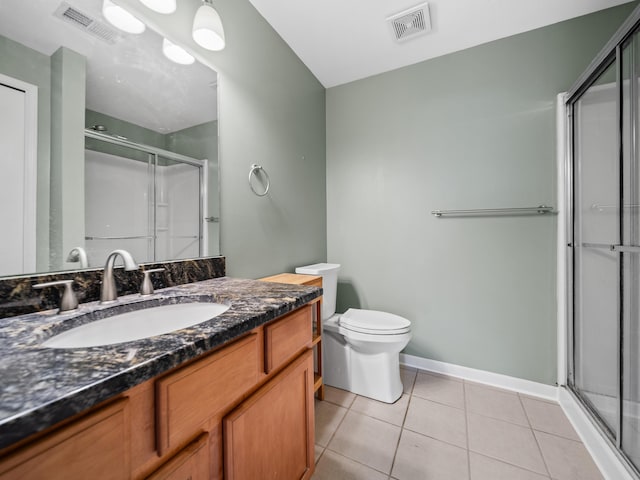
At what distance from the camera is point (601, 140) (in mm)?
1371

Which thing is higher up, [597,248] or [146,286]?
[597,248]

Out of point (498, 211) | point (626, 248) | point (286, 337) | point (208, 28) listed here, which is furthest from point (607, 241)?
point (208, 28)

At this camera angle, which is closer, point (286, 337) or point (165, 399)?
point (165, 399)

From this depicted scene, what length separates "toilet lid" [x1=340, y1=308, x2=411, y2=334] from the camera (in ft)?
5.30

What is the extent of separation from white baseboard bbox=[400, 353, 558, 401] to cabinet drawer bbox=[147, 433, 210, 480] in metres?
1.85

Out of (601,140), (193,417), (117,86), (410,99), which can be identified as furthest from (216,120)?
(601,140)

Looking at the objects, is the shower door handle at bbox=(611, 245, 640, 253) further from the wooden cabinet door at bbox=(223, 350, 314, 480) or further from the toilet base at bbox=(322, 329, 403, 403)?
the wooden cabinet door at bbox=(223, 350, 314, 480)

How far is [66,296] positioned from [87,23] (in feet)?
2.96

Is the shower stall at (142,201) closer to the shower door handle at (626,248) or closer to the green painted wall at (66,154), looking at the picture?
the green painted wall at (66,154)

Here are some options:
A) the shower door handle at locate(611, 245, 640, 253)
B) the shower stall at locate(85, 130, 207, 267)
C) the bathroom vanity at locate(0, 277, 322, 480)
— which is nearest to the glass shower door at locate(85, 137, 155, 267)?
the shower stall at locate(85, 130, 207, 267)

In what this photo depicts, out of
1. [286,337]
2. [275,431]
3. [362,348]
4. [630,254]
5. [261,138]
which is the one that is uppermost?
[261,138]

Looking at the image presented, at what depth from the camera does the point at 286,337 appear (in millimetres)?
874

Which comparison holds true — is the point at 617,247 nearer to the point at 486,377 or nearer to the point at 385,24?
the point at 486,377

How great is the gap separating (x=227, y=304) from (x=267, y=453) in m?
0.46
